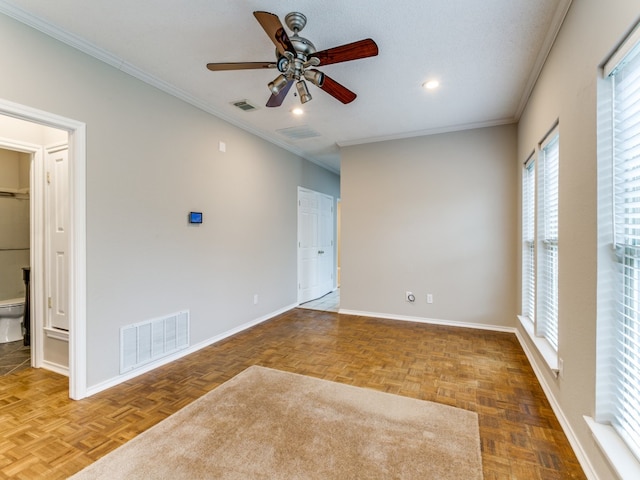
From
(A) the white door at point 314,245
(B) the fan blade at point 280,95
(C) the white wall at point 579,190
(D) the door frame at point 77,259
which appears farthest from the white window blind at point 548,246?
(D) the door frame at point 77,259

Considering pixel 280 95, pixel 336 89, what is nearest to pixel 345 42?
pixel 336 89

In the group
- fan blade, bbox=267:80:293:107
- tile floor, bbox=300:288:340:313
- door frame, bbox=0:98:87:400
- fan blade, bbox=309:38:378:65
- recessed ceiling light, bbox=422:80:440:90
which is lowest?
tile floor, bbox=300:288:340:313

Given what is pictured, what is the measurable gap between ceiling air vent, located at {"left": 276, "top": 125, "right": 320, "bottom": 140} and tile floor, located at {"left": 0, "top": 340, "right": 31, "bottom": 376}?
3778 millimetres

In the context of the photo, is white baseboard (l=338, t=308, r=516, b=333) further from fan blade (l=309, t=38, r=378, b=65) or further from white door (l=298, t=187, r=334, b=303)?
fan blade (l=309, t=38, r=378, b=65)

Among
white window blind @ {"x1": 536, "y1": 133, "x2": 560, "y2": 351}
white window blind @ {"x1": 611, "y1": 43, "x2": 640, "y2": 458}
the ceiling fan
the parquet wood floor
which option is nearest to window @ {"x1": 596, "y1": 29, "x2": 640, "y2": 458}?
white window blind @ {"x1": 611, "y1": 43, "x2": 640, "y2": 458}

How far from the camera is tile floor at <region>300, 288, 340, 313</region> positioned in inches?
202

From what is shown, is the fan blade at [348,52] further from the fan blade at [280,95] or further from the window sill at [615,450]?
the window sill at [615,450]

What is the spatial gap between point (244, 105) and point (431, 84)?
1.98 m

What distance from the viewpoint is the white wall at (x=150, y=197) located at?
221 cm

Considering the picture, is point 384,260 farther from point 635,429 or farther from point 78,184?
point 78,184

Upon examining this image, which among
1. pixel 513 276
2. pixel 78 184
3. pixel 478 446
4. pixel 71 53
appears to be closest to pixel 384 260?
pixel 513 276

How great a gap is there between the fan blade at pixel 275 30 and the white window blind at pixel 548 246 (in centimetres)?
214

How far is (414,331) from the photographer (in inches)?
154

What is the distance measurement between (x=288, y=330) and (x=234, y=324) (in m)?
0.70
